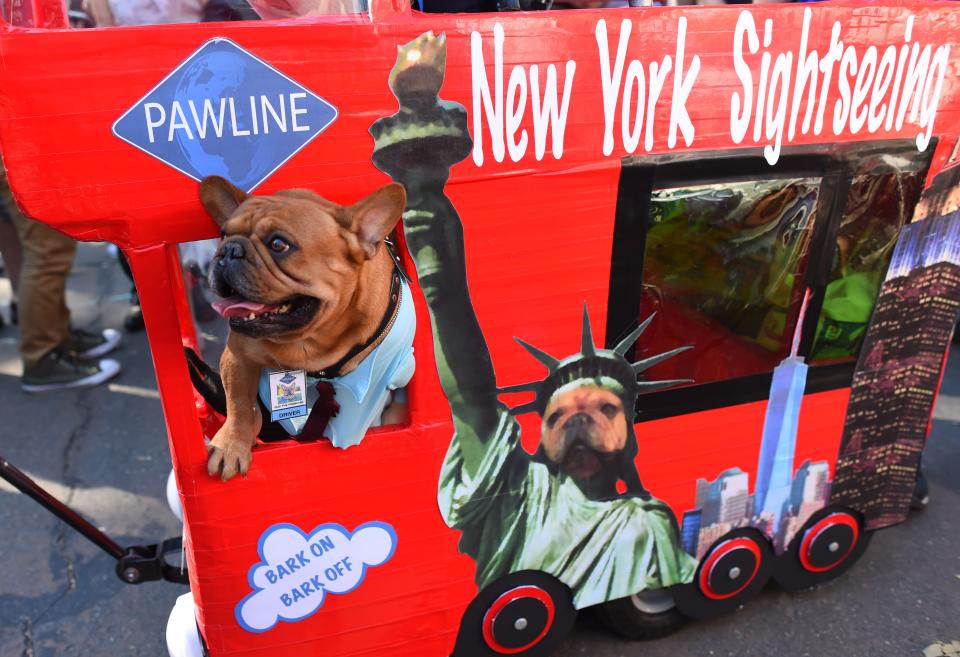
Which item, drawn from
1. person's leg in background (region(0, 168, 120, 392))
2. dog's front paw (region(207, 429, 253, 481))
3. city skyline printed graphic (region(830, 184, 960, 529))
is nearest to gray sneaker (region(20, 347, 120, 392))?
person's leg in background (region(0, 168, 120, 392))

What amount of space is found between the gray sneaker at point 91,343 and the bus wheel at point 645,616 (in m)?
3.53

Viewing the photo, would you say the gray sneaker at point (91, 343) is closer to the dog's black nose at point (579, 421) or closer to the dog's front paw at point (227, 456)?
the dog's front paw at point (227, 456)

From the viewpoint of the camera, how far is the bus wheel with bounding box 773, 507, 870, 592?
2.38 m

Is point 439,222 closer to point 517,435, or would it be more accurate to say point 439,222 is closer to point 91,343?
point 517,435

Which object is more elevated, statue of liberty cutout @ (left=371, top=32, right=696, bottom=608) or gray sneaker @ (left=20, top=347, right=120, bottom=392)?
statue of liberty cutout @ (left=371, top=32, right=696, bottom=608)

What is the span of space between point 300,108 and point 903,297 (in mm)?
1802

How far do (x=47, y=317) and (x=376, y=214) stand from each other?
3436 mm

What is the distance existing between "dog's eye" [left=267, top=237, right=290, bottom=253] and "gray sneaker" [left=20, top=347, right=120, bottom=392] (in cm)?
340

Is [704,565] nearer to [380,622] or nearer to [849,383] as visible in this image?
[849,383]

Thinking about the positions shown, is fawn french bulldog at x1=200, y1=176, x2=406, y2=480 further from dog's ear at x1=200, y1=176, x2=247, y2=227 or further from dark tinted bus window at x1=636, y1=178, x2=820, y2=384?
dark tinted bus window at x1=636, y1=178, x2=820, y2=384

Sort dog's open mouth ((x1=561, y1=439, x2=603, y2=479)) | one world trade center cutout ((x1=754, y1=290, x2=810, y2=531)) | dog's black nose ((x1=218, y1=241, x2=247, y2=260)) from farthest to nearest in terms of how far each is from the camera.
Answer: one world trade center cutout ((x1=754, y1=290, x2=810, y2=531)), dog's open mouth ((x1=561, y1=439, x2=603, y2=479)), dog's black nose ((x1=218, y1=241, x2=247, y2=260))

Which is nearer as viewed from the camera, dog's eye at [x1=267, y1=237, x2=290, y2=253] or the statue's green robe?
dog's eye at [x1=267, y1=237, x2=290, y2=253]

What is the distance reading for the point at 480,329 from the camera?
5.70ft

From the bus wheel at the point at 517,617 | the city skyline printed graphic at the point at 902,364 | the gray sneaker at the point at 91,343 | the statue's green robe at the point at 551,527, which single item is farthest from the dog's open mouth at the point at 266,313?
the gray sneaker at the point at 91,343
